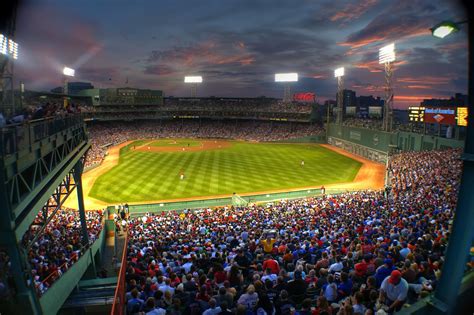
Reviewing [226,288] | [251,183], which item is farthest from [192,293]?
[251,183]

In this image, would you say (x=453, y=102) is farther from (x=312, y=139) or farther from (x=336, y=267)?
(x=336, y=267)

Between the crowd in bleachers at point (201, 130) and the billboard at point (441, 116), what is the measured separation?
115ft

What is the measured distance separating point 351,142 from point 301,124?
2988cm

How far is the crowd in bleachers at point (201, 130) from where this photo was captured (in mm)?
83500

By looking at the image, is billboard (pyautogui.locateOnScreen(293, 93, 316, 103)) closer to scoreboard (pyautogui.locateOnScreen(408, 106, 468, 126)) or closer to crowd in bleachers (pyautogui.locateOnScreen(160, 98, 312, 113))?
crowd in bleachers (pyautogui.locateOnScreen(160, 98, 312, 113))

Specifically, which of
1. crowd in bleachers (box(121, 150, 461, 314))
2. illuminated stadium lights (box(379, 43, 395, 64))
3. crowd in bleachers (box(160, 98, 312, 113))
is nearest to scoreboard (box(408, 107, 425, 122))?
illuminated stadium lights (box(379, 43, 395, 64))

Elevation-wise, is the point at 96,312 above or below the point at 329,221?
below

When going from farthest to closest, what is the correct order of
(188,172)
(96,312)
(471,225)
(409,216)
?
(188,172) < (409,216) < (96,312) < (471,225)

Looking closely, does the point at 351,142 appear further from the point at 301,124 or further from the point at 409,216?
the point at 409,216

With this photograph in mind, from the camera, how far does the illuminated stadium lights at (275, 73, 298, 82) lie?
329 feet

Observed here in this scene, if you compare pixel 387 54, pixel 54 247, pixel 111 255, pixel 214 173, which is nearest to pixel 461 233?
pixel 54 247

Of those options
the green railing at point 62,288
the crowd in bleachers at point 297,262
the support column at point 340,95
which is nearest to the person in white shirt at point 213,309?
the crowd in bleachers at point 297,262

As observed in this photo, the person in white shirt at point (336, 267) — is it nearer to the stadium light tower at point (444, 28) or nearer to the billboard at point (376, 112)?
the stadium light tower at point (444, 28)

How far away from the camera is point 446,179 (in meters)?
24.4
